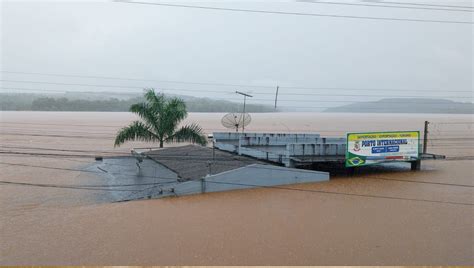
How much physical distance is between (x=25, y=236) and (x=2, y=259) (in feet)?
6.34

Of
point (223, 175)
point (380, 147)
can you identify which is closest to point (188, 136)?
point (223, 175)

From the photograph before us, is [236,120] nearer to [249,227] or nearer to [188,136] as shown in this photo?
[188,136]

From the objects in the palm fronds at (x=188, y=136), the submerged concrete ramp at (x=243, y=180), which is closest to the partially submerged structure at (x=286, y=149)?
the palm fronds at (x=188, y=136)

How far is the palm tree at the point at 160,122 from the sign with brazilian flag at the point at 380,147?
9.90m

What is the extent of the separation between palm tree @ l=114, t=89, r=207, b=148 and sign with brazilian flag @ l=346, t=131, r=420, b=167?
32.5ft

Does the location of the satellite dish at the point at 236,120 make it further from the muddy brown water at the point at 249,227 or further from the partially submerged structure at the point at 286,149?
the muddy brown water at the point at 249,227

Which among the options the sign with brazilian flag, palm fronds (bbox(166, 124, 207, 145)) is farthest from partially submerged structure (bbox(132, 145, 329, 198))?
palm fronds (bbox(166, 124, 207, 145))

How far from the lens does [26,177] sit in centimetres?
2234

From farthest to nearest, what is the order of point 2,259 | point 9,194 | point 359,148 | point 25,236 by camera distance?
point 359,148 → point 9,194 → point 25,236 → point 2,259

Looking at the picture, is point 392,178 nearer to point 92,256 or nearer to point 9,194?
point 92,256

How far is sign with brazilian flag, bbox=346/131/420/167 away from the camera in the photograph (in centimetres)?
2062

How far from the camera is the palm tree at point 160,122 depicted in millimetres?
26344

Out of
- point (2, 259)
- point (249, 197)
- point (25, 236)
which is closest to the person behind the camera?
point (2, 259)

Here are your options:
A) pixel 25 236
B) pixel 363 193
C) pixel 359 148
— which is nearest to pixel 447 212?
pixel 363 193
